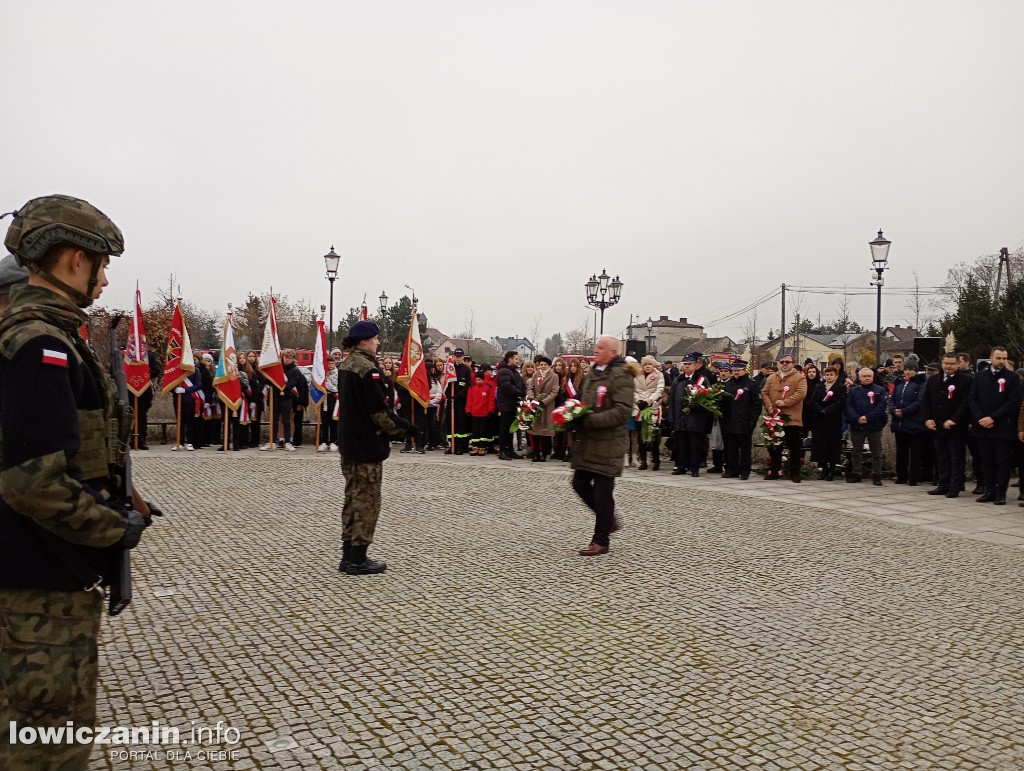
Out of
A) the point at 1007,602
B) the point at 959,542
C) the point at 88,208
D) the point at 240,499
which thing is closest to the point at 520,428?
the point at 240,499

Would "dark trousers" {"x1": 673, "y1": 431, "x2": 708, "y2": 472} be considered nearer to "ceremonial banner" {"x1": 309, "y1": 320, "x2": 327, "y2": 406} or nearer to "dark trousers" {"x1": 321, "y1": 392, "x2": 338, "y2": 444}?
"dark trousers" {"x1": 321, "y1": 392, "x2": 338, "y2": 444}

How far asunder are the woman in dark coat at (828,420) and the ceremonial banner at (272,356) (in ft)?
36.4

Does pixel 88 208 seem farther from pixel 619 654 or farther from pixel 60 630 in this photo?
pixel 619 654

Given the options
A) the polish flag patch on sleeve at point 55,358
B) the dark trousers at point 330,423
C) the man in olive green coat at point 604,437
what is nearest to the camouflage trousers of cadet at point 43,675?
the polish flag patch on sleeve at point 55,358

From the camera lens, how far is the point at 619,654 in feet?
16.4

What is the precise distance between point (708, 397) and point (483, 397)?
542 centimetres

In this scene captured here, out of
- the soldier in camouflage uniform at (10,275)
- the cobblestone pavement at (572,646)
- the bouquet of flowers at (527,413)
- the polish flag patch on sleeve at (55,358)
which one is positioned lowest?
the cobblestone pavement at (572,646)

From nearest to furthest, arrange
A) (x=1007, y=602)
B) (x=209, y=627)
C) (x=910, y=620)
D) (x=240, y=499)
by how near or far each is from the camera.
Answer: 1. (x=209, y=627)
2. (x=910, y=620)
3. (x=1007, y=602)
4. (x=240, y=499)

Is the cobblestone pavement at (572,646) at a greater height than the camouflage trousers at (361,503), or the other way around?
the camouflage trousers at (361,503)

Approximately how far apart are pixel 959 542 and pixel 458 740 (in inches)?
287

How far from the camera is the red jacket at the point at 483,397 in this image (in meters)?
17.5

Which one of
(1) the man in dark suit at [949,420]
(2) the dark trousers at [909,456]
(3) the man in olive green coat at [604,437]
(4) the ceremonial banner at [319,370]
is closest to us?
(3) the man in olive green coat at [604,437]

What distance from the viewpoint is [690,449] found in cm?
1459

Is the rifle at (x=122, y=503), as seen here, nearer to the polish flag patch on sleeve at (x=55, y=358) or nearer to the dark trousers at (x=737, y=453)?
the polish flag patch on sleeve at (x=55, y=358)
